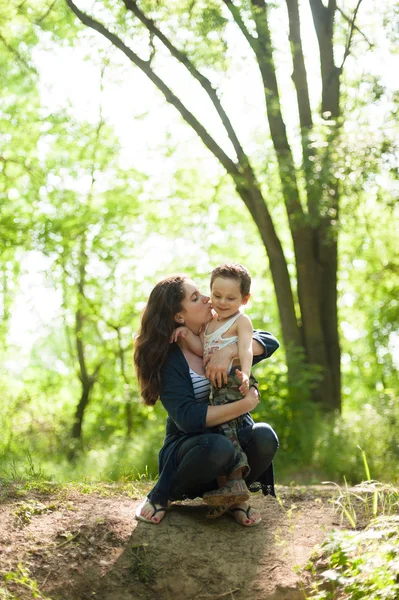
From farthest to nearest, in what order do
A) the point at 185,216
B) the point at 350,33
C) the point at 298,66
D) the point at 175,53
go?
the point at 185,216, the point at 298,66, the point at 350,33, the point at 175,53

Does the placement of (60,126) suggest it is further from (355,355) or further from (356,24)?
(355,355)

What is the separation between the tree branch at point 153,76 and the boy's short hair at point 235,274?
5999 millimetres

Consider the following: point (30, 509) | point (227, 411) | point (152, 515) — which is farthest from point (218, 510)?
point (30, 509)

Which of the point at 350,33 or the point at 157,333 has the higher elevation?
the point at 350,33

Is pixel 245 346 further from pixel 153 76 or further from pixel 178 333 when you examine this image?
pixel 153 76

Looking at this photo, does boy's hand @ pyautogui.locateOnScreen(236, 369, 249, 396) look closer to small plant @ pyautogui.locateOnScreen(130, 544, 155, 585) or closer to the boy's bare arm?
the boy's bare arm

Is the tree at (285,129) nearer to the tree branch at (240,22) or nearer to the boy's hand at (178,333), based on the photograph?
the tree branch at (240,22)

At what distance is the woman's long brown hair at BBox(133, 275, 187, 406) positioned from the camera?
3998mm

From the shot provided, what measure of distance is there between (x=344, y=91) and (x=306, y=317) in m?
3.36

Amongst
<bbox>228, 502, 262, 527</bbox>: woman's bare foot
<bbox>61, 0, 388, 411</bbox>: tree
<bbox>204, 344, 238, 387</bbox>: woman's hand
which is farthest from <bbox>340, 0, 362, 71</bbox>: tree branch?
<bbox>228, 502, 262, 527</bbox>: woman's bare foot

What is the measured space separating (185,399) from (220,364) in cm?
30

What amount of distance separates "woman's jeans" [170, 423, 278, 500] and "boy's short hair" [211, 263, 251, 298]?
0.81m

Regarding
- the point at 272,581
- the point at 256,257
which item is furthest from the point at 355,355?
the point at 272,581

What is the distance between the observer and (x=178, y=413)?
3848mm
